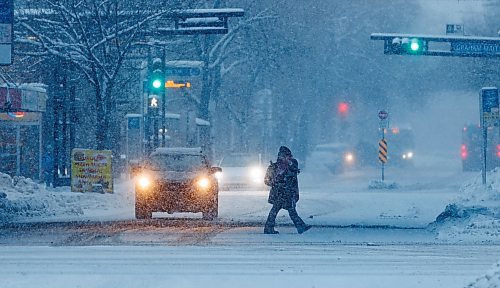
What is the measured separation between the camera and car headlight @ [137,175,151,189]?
22219 mm

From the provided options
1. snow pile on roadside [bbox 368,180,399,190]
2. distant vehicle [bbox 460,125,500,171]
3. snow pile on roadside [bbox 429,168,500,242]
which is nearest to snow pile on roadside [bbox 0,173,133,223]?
snow pile on roadside [bbox 429,168,500,242]

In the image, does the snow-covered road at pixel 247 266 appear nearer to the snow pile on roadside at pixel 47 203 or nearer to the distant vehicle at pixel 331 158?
the snow pile on roadside at pixel 47 203

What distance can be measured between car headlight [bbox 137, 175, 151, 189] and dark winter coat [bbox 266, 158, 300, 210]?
419 centimetres

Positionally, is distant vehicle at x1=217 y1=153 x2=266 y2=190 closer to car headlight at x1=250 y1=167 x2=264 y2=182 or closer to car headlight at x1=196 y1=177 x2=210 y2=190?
car headlight at x1=250 y1=167 x2=264 y2=182

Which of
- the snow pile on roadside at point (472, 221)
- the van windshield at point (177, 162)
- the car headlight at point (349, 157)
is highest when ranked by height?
the car headlight at point (349, 157)

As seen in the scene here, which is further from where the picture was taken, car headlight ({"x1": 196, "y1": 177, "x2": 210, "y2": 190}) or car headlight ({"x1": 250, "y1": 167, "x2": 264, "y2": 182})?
car headlight ({"x1": 250, "y1": 167, "x2": 264, "y2": 182})

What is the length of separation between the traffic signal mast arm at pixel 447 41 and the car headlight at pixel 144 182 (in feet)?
43.9

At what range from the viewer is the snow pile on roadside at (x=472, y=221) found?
742 inches

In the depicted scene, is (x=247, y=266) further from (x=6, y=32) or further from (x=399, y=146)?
(x=399, y=146)

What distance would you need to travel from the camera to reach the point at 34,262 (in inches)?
534

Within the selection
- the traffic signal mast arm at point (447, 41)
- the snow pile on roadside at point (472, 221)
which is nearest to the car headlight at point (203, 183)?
the snow pile on roadside at point (472, 221)

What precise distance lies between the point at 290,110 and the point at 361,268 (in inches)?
2125

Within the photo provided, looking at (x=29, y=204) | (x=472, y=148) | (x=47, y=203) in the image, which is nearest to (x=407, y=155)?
(x=472, y=148)

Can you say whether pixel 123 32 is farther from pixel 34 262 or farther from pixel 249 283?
pixel 249 283
